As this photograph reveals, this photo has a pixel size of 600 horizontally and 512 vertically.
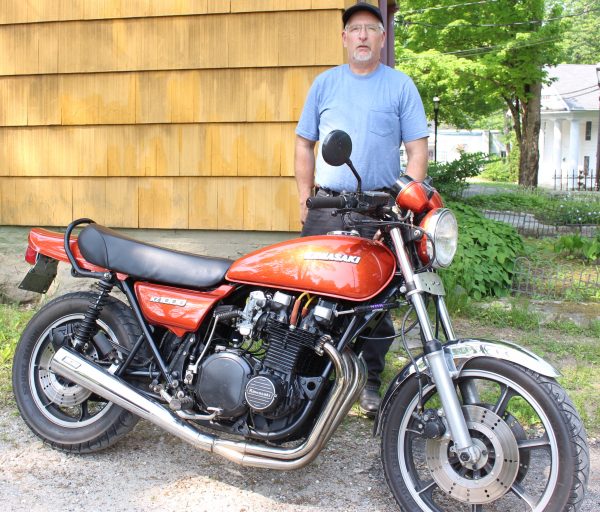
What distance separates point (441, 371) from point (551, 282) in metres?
3.46

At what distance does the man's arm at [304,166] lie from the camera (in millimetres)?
3639

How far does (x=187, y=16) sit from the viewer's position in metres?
4.56

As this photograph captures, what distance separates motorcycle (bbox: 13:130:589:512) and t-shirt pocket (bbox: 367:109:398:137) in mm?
773

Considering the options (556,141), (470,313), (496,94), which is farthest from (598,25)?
(470,313)

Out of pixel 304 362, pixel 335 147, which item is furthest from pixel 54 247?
pixel 335 147

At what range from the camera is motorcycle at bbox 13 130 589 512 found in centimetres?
240

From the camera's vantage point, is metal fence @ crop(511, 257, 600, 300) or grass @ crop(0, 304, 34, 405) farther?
metal fence @ crop(511, 257, 600, 300)

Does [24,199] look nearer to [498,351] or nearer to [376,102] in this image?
[376,102]

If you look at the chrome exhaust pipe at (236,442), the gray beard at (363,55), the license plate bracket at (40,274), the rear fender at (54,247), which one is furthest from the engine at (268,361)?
the gray beard at (363,55)

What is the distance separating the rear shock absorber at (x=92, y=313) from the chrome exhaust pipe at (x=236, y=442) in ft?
0.21

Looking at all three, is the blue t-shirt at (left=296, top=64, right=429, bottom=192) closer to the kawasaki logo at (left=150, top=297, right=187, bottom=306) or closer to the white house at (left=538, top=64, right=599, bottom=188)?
the kawasaki logo at (left=150, top=297, right=187, bottom=306)

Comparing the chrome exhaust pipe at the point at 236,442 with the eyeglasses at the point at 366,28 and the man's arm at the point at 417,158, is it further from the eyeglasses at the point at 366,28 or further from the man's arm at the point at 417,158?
the eyeglasses at the point at 366,28

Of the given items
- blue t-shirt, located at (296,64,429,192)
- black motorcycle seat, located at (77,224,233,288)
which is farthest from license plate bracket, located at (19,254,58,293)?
blue t-shirt, located at (296,64,429,192)

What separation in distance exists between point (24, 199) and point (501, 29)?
720 inches
